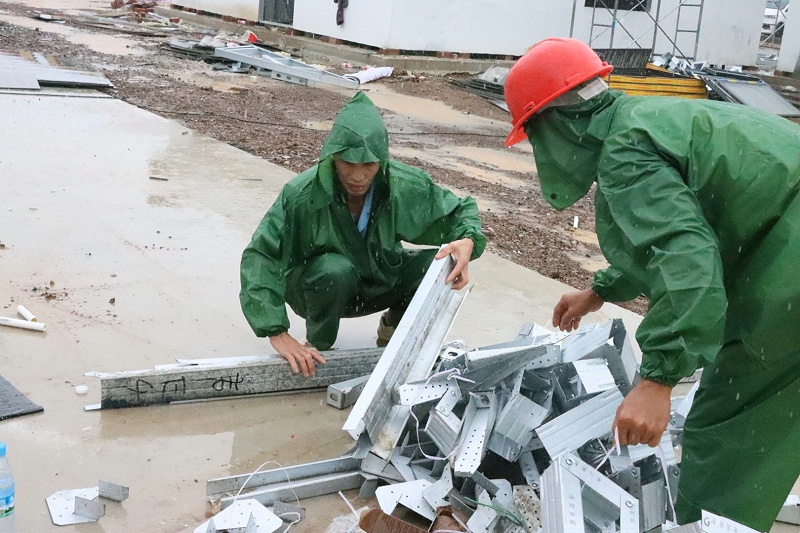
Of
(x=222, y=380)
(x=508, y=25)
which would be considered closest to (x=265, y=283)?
(x=222, y=380)

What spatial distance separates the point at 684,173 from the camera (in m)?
2.82

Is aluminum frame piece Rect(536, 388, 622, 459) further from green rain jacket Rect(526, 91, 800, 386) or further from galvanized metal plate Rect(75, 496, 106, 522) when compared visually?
galvanized metal plate Rect(75, 496, 106, 522)

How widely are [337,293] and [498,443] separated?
4.02 feet

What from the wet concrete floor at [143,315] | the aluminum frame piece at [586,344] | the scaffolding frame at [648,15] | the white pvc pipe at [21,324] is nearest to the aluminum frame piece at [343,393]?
the wet concrete floor at [143,315]

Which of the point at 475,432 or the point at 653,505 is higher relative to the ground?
the point at 475,432

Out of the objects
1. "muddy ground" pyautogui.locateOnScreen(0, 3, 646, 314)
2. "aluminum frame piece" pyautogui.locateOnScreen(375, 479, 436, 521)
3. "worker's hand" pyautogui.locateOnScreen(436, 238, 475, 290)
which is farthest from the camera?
"muddy ground" pyautogui.locateOnScreen(0, 3, 646, 314)

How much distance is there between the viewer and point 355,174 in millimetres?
4246

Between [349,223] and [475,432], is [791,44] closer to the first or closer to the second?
[349,223]

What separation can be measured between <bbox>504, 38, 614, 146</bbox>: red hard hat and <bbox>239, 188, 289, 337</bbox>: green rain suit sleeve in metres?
1.57

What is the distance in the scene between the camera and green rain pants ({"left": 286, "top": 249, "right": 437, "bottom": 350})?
4.46 m

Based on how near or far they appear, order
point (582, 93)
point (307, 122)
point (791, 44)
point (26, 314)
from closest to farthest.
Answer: point (582, 93), point (26, 314), point (307, 122), point (791, 44)

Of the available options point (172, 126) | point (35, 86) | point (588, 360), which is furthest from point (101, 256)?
point (35, 86)

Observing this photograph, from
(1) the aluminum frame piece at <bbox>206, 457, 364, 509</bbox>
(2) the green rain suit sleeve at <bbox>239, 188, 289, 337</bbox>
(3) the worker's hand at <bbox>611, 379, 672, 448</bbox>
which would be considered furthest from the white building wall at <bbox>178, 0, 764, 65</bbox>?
(3) the worker's hand at <bbox>611, 379, 672, 448</bbox>

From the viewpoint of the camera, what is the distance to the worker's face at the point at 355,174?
423 cm
